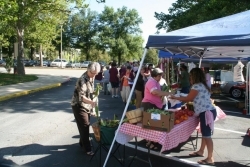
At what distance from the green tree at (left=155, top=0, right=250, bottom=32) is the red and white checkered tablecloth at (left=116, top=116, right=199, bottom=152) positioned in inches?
483

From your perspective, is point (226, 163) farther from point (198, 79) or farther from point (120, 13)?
point (120, 13)

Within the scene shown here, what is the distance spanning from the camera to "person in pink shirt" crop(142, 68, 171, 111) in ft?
16.4

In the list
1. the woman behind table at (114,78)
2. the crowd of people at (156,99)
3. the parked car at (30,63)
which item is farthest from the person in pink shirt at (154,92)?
the parked car at (30,63)

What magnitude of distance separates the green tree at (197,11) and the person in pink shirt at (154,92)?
38.6ft

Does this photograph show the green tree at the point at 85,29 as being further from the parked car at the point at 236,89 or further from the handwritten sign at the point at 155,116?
the handwritten sign at the point at 155,116

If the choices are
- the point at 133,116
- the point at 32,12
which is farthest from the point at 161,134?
the point at 32,12

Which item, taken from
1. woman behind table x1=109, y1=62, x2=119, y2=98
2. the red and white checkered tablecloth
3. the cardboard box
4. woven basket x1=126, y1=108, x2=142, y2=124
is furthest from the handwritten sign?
woman behind table x1=109, y1=62, x2=119, y2=98

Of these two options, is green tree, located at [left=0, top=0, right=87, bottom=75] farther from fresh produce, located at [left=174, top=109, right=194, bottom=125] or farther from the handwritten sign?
the handwritten sign

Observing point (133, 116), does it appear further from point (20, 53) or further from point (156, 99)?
point (20, 53)

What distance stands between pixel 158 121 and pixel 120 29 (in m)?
57.7

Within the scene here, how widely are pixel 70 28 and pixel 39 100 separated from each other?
5327 cm

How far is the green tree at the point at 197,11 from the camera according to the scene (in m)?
15.6

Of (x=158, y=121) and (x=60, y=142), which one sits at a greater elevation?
(x=158, y=121)

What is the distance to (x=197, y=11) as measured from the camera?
22.3 meters
